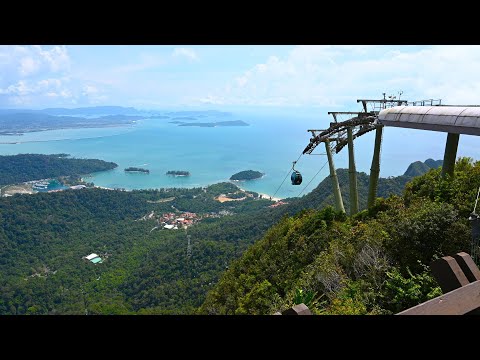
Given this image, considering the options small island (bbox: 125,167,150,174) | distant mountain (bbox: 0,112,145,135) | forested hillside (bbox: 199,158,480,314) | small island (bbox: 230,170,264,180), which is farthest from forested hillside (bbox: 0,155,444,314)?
distant mountain (bbox: 0,112,145,135)

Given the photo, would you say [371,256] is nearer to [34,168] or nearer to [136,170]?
[34,168]

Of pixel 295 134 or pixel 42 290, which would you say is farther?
pixel 295 134

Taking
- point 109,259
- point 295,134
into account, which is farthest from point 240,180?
point 295,134

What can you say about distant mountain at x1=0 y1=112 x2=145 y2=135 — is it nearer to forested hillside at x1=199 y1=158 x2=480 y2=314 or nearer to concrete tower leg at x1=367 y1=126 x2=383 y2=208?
forested hillside at x1=199 y1=158 x2=480 y2=314

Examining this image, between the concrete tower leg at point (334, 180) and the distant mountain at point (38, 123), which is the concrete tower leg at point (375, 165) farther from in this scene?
the distant mountain at point (38, 123)

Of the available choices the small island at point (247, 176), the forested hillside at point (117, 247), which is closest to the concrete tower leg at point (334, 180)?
the forested hillside at point (117, 247)

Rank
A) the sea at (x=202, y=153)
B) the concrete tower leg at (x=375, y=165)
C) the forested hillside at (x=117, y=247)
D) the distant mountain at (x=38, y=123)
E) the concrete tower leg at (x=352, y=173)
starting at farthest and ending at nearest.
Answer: the distant mountain at (x=38, y=123)
the sea at (x=202, y=153)
the forested hillside at (x=117, y=247)
the concrete tower leg at (x=352, y=173)
the concrete tower leg at (x=375, y=165)
